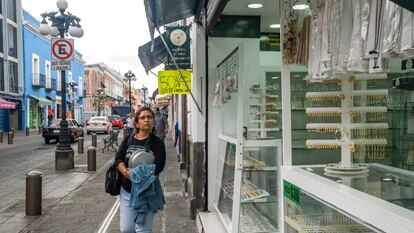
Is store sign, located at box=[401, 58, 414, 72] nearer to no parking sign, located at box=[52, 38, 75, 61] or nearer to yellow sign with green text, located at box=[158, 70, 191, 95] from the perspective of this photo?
yellow sign with green text, located at box=[158, 70, 191, 95]

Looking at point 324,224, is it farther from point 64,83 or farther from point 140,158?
point 64,83

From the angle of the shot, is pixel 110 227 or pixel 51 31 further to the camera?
pixel 51 31

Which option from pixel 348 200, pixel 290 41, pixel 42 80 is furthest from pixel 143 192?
pixel 42 80

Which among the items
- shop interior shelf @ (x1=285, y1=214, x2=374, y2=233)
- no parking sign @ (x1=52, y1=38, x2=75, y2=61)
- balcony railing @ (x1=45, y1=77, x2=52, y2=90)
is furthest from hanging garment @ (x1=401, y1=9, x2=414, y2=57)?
balcony railing @ (x1=45, y1=77, x2=52, y2=90)

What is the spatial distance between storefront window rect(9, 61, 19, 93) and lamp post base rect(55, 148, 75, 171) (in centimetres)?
2979

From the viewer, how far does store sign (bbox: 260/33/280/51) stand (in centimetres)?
713

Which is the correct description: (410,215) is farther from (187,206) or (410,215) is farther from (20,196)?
(20,196)

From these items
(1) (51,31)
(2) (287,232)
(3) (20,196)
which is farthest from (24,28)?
(2) (287,232)

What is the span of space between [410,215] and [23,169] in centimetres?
1437

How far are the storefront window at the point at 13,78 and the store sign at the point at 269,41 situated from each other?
125 ft

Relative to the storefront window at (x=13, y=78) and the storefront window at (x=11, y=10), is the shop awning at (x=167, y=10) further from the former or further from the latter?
the storefront window at (x=11, y=10)

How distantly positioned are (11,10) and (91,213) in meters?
38.9

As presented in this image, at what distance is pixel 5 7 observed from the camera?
39.7 m

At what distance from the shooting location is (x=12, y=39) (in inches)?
1646
